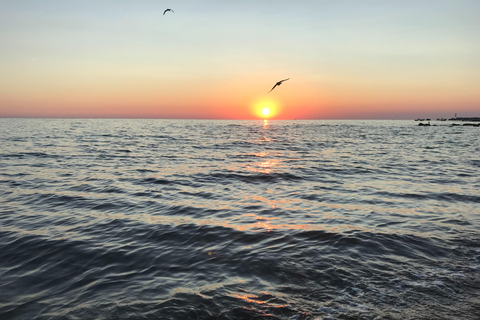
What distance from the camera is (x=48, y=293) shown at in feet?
18.2

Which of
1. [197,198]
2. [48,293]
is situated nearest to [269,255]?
[48,293]

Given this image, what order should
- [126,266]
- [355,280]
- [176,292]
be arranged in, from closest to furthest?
[176,292], [355,280], [126,266]

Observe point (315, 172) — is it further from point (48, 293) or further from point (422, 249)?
point (48, 293)

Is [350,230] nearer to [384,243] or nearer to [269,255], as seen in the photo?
[384,243]

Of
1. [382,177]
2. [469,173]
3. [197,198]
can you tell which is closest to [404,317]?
[197,198]

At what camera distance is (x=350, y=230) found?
29.1 ft

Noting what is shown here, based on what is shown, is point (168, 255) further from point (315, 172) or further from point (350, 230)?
point (315, 172)

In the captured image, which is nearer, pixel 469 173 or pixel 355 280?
pixel 355 280

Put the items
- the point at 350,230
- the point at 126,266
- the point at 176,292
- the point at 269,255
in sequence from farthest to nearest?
the point at 350,230 < the point at 269,255 < the point at 126,266 < the point at 176,292

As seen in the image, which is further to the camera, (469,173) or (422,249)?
(469,173)

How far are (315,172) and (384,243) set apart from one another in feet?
39.5

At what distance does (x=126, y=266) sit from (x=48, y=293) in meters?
1.50

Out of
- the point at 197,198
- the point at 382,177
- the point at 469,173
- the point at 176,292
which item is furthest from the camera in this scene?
the point at 469,173

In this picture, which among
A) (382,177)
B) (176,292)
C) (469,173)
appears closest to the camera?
(176,292)
